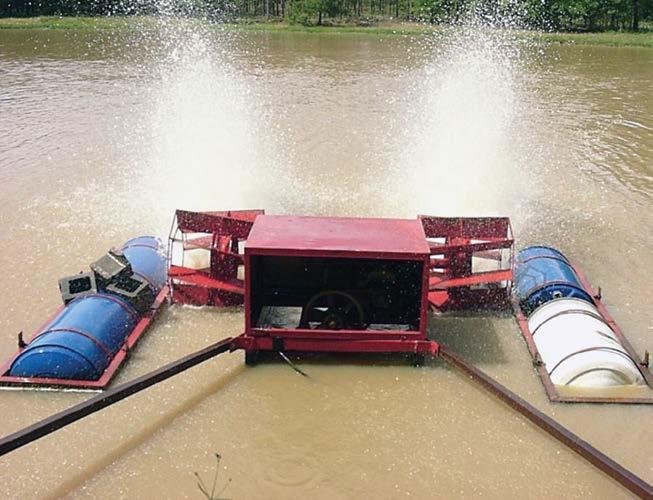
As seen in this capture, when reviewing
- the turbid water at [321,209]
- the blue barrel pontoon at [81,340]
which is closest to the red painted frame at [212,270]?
the turbid water at [321,209]

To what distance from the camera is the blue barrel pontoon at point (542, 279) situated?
10055 mm

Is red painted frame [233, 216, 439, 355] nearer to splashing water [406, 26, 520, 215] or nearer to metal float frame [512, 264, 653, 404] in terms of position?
metal float frame [512, 264, 653, 404]

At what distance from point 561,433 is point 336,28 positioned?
2223 inches

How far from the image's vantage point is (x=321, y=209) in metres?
14.8

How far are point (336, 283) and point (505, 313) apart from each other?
106 inches

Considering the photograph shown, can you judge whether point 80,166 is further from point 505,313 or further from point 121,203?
point 505,313

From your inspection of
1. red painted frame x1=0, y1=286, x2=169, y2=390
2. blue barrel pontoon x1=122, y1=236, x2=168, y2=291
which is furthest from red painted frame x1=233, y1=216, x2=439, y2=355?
blue barrel pontoon x1=122, y1=236, x2=168, y2=291

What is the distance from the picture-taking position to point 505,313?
1057 centimetres

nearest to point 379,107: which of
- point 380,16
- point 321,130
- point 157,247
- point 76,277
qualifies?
point 321,130

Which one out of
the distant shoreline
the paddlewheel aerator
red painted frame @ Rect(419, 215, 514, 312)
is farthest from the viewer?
the distant shoreline

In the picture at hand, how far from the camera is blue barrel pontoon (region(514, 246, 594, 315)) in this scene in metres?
10.1

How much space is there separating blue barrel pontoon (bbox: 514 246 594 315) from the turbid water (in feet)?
1.77

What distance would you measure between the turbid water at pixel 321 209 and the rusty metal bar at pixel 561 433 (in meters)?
0.38

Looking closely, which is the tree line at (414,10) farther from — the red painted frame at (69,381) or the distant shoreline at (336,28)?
the red painted frame at (69,381)
